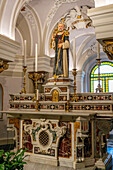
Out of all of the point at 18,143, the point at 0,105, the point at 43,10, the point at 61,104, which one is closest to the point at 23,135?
the point at 18,143

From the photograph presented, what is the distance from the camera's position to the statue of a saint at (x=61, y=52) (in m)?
6.06

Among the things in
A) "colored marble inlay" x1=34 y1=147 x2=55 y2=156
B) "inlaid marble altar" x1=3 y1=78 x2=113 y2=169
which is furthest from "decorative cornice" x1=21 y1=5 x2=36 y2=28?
"colored marble inlay" x1=34 y1=147 x2=55 y2=156

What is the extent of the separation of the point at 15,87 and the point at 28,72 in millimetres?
920

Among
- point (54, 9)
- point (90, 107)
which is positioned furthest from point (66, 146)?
point (54, 9)

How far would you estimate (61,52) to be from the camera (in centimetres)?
621

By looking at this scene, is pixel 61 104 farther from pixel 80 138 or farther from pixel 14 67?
pixel 14 67

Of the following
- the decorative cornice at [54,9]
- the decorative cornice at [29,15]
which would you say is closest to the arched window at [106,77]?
the decorative cornice at [54,9]

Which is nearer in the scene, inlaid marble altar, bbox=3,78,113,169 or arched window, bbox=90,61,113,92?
inlaid marble altar, bbox=3,78,113,169

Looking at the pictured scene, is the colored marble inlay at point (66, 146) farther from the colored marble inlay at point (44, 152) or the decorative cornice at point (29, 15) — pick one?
the decorative cornice at point (29, 15)

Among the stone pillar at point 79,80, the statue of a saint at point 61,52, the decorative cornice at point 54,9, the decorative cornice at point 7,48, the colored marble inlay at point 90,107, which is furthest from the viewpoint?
the stone pillar at point 79,80

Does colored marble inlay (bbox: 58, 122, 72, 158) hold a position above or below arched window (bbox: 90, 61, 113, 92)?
below

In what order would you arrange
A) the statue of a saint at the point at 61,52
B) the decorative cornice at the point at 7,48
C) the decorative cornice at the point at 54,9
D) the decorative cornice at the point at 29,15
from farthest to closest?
the decorative cornice at the point at 29,15 < the decorative cornice at the point at 54,9 < the statue of a saint at the point at 61,52 < the decorative cornice at the point at 7,48

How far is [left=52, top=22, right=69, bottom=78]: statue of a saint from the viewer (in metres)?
6.06

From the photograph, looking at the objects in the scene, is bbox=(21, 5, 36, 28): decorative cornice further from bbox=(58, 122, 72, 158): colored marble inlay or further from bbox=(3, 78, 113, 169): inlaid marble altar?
bbox=(58, 122, 72, 158): colored marble inlay
